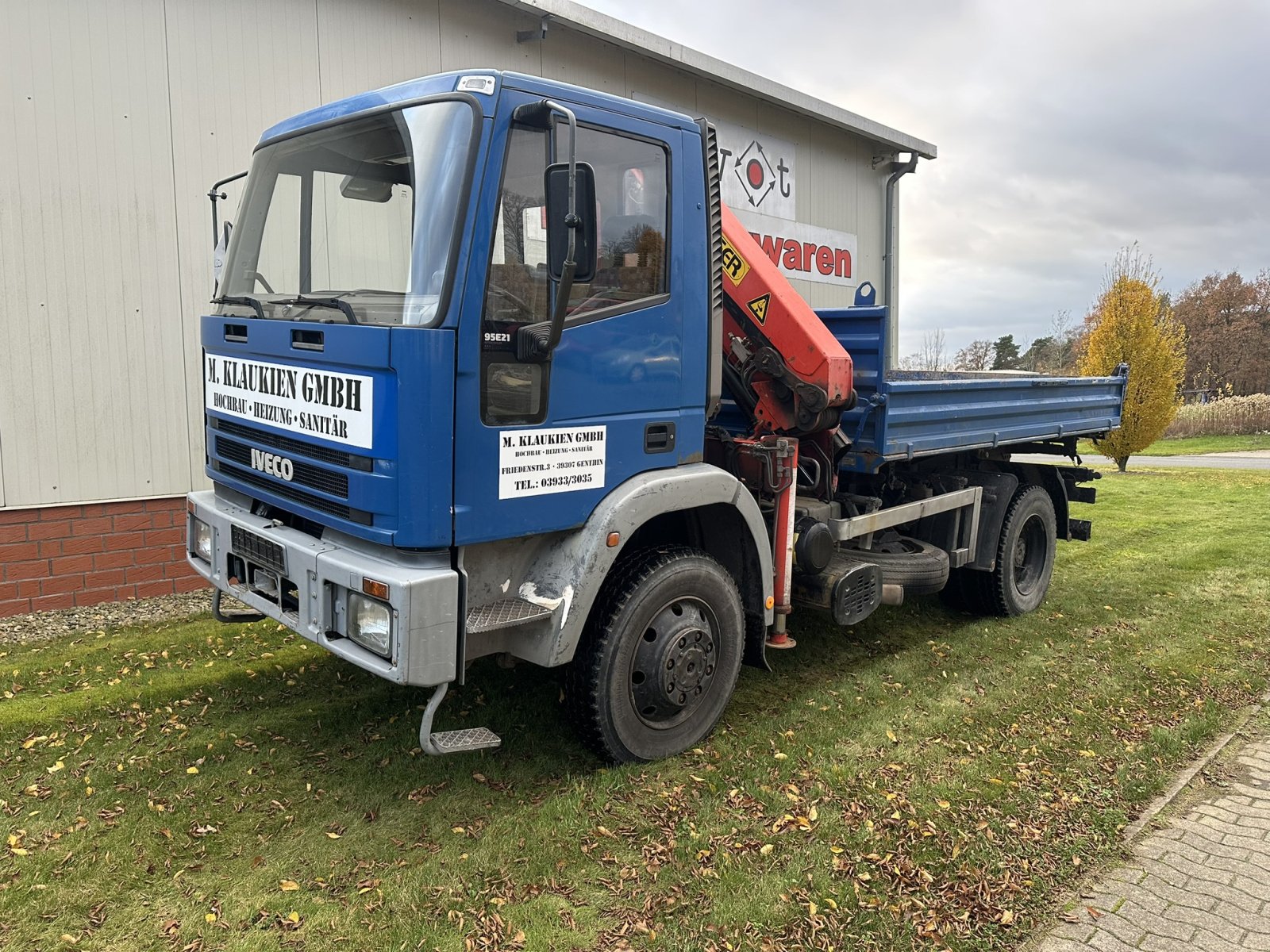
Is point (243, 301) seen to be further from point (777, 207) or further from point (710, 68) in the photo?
point (777, 207)

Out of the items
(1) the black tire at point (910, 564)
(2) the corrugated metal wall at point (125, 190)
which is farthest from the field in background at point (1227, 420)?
(2) the corrugated metal wall at point (125, 190)

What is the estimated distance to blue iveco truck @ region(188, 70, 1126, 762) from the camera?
3.07 metres

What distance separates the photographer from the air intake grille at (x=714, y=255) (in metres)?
3.93

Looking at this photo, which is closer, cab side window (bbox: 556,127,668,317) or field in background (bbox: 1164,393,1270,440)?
cab side window (bbox: 556,127,668,317)

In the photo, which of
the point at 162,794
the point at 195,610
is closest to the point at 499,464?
the point at 162,794

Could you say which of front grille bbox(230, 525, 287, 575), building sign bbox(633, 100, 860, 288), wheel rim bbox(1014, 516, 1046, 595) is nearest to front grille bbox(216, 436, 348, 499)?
front grille bbox(230, 525, 287, 575)

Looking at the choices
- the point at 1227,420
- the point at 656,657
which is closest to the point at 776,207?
the point at 656,657

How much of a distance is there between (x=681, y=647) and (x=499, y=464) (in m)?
1.22

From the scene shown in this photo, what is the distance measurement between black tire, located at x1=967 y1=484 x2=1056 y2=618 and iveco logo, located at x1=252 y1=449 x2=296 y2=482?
4.71 m

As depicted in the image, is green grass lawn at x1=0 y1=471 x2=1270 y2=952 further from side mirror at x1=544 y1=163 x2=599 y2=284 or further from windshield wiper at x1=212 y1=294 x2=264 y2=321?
side mirror at x1=544 y1=163 x2=599 y2=284

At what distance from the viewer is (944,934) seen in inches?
112

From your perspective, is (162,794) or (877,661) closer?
(162,794)

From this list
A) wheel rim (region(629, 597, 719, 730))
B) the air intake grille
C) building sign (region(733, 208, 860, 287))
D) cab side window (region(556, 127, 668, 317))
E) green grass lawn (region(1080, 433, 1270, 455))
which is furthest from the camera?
green grass lawn (region(1080, 433, 1270, 455))

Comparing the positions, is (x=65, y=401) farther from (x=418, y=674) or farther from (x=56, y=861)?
(x=418, y=674)
